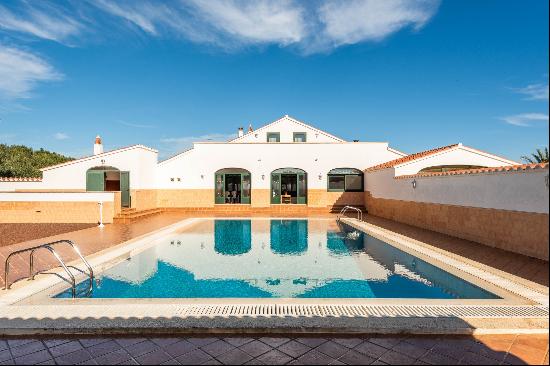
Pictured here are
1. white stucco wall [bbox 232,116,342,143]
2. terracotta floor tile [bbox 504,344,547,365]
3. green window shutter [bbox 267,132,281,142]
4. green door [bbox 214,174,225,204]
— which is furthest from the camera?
green window shutter [bbox 267,132,281,142]

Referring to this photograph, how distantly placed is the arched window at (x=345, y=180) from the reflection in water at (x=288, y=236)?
716 cm

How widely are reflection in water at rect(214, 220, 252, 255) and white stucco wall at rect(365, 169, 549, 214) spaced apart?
25.9 feet

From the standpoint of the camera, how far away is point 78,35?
18734 mm

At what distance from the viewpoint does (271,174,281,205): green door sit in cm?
2411

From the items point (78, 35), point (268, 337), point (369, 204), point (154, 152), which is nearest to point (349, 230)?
point (369, 204)

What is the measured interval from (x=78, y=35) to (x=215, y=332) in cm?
2085

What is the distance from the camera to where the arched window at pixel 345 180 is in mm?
23672

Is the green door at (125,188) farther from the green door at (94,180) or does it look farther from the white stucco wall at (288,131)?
the white stucco wall at (288,131)

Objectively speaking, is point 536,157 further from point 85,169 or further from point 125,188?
point 85,169

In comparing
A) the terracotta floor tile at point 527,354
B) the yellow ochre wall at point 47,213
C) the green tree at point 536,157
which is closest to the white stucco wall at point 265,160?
the yellow ochre wall at point 47,213

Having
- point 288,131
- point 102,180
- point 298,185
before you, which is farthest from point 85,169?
point 288,131

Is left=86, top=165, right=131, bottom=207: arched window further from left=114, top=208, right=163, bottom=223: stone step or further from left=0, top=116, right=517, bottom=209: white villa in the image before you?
left=0, top=116, right=517, bottom=209: white villa

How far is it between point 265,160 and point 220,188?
13.0 feet

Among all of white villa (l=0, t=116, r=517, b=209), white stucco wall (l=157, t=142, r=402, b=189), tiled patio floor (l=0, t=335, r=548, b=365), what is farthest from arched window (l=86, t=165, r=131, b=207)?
tiled patio floor (l=0, t=335, r=548, b=365)
